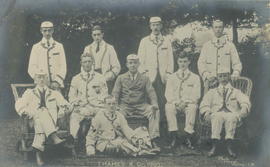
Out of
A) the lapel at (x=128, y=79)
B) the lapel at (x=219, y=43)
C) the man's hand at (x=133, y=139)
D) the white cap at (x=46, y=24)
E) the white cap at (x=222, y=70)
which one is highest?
the white cap at (x=46, y=24)

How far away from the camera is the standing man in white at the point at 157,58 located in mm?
8055

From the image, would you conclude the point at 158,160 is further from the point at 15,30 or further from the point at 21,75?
the point at 15,30

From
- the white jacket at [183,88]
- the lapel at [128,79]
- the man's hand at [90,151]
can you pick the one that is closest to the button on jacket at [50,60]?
the lapel at [128,79]

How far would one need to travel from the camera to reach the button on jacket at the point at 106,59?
807 centimetres

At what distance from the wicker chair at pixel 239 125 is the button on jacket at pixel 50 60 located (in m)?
2.37

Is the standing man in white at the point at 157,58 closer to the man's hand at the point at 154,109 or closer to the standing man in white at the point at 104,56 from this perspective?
the man's hand at the point at 154,109

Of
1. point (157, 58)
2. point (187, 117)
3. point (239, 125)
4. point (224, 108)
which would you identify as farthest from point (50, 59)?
point (239, 125)

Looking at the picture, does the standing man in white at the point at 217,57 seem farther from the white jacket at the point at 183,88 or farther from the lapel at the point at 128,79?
the lapel at the point at 128,79

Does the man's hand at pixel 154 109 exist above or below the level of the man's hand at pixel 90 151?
above

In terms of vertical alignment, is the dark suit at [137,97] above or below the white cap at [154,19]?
below

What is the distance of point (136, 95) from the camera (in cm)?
809

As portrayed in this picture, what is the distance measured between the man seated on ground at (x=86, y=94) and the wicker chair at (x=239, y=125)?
165 centimetres

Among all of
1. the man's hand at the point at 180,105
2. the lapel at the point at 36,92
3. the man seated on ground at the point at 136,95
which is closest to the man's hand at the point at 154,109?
the man seated on ground at the point at 136,95

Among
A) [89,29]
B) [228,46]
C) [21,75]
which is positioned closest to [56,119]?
[21,75]
